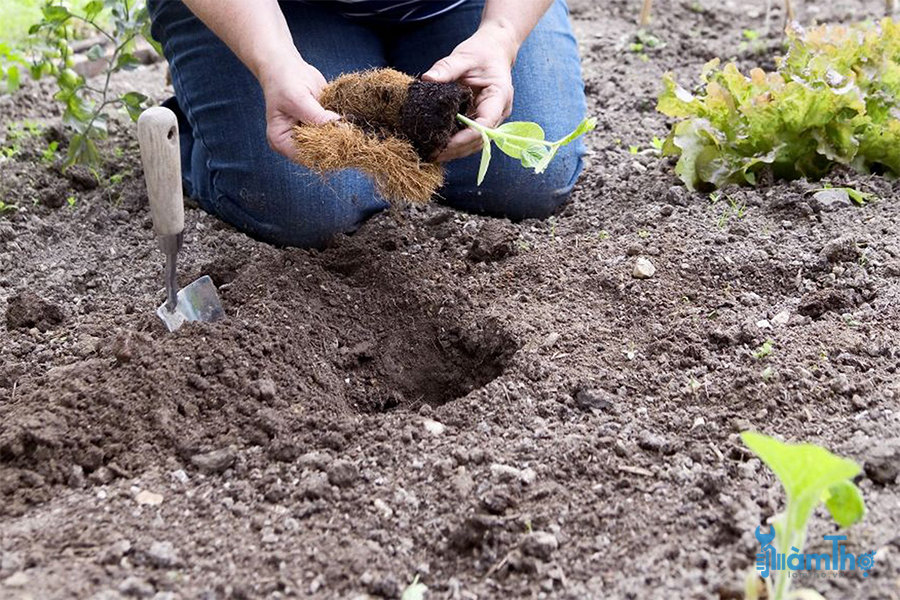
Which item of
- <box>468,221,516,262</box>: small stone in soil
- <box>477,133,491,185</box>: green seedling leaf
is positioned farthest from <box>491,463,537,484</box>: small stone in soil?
<box>468,221,516,262</box>: small stone in soil

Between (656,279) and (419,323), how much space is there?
0.53 metres

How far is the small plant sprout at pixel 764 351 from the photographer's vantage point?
185 centimetres

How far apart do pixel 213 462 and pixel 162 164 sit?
563mm

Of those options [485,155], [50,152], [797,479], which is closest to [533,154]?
[485,155]

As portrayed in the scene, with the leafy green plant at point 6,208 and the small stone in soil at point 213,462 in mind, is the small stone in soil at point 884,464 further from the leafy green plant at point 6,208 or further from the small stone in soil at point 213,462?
the leafy green plant at point 6,208

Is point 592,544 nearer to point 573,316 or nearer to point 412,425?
point 412,425

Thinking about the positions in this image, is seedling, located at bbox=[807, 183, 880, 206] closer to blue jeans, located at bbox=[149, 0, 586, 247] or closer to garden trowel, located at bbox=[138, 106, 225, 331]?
blue jeans, located at bbox=[149, 0, 586, 247]

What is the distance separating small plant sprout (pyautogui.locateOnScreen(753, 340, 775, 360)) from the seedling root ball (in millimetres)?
717

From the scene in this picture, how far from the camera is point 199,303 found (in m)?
2.05

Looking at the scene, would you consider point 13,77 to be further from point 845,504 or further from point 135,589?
point 845,504

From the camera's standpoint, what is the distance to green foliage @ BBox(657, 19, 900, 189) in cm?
247

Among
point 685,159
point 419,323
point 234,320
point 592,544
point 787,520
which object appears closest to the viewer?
point 787,520

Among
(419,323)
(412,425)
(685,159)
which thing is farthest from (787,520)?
(685,159)

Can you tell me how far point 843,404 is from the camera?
169 cm
